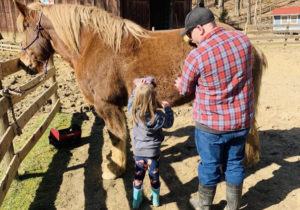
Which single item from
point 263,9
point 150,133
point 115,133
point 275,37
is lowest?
point 115,133

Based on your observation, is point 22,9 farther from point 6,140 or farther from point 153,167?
point 153,167

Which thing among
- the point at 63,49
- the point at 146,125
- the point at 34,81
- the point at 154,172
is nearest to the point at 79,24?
the point at 63,49

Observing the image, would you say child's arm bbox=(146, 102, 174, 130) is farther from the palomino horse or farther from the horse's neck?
the horse's neck

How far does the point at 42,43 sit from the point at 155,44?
5.29 feet

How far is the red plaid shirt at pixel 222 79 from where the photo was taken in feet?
6.44

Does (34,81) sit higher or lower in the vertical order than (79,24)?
lower

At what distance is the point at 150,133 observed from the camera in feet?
8.45

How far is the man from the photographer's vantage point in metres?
1.97

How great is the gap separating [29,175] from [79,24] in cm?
222

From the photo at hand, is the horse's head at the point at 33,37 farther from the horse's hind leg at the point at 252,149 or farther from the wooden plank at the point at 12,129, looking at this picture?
the horse's hind leg at the point at 252,149

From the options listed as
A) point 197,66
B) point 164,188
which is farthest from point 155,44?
point 164,188

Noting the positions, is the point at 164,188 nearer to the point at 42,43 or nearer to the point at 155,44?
the point at 155,44

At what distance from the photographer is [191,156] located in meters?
3.98

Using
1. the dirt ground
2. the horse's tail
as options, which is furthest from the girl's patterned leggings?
the horse's tail
